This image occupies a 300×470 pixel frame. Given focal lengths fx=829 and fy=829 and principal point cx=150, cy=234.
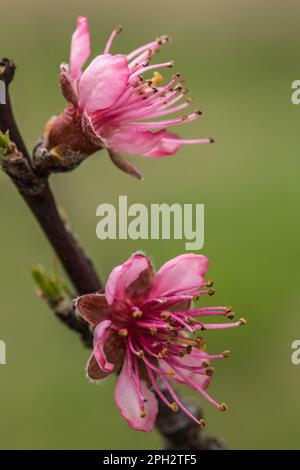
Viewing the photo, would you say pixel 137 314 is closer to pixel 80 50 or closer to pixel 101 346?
pixel 101 346

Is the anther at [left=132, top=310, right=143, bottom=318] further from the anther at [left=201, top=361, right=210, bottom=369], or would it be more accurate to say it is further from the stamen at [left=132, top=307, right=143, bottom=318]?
the anther at [left=201, top=361, right=210, bottom=369]

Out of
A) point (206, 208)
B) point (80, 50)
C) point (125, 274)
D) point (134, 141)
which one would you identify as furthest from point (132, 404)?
point (206, 208)

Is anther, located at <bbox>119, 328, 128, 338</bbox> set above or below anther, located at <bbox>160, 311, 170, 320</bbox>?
below

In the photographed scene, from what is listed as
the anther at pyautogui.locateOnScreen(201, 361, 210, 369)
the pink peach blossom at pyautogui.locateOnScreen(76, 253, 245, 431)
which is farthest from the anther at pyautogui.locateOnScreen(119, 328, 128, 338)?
the anther at pyautogui.locateOnScreen(201, 361, 210, 369)

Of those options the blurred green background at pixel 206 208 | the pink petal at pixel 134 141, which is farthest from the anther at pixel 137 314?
the blurred green background at pixel 206 208

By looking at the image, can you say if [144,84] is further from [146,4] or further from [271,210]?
[146,4]

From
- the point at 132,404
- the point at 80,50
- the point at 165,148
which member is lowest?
the point at 132,404

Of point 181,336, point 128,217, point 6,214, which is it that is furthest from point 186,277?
point 6,214
